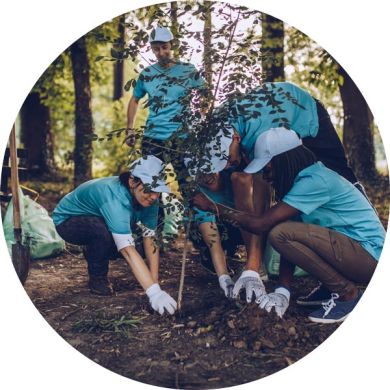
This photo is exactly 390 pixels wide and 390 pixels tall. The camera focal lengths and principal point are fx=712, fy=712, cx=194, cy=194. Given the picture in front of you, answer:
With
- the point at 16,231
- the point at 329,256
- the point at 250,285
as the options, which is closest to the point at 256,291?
the point at 250,285

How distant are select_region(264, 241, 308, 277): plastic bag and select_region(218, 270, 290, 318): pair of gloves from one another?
0.08 meters

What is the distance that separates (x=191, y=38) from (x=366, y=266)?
5.42ft

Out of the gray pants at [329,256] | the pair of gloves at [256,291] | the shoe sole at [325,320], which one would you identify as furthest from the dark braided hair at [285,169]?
the shoe sole at [325,320]

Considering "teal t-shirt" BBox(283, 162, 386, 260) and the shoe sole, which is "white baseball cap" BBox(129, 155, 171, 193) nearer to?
"teal t-shirt" BBox(283, 162, 386, 260)

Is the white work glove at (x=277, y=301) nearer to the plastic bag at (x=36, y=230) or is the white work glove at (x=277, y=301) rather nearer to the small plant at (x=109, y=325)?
the small plant at (x=109, y=325)

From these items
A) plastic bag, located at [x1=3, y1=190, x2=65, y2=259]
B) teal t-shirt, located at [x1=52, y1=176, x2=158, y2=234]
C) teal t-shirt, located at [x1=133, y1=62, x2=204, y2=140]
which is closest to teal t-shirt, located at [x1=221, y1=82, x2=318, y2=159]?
teal t-shirt, located at [x1=133, y1=62, x2=204, y2=140]

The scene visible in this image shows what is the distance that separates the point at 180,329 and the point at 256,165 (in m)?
1.01

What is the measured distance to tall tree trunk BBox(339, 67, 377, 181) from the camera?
14.4 ft

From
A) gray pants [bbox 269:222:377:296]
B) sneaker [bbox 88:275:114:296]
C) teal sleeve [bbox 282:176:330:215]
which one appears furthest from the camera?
sneaker [bbox 88:275:114:296]

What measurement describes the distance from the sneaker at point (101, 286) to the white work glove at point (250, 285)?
2.43 ft

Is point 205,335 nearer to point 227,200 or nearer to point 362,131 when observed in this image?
point 227,200

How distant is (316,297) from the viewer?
4.12 metres

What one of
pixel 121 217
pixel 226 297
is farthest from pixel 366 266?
pixel 121 217

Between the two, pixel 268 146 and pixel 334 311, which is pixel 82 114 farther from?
pixel 334 311
